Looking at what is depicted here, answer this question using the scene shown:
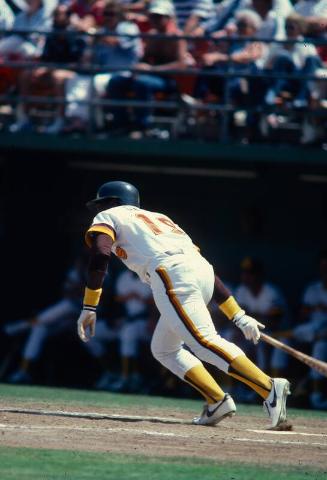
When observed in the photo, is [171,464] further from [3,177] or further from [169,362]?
[3,177]

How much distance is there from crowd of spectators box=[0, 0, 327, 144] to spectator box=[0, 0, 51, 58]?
0.01 metres

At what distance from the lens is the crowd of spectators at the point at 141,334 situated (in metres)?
12.2

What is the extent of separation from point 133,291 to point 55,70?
2626mm

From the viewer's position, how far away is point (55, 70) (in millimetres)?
12711

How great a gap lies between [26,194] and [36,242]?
62cm

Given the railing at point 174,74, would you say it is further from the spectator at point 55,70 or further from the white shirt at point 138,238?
the white shirt at point 138,238

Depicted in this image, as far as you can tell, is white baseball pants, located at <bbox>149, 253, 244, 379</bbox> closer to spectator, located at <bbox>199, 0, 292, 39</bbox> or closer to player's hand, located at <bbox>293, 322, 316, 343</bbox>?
player's hand, located at <bbox>293, 322, 316, 343</bbox>

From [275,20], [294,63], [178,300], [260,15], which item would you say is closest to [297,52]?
[294,63]

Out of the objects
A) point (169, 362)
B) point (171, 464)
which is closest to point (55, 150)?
point (169, 362)

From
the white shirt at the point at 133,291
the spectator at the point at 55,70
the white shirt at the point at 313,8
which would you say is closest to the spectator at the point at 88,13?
the spectator at the point at 55,70

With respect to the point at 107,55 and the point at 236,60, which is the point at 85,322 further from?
the point at 107,55

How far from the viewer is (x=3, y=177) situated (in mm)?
14258

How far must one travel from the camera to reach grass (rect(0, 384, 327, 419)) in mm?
9492

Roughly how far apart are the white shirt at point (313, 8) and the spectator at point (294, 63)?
0.15 meters
